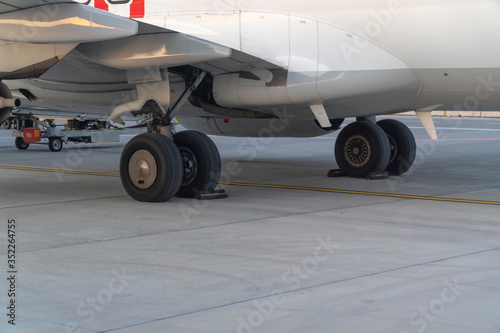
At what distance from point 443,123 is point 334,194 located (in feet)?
68.1

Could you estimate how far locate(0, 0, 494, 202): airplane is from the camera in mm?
9516

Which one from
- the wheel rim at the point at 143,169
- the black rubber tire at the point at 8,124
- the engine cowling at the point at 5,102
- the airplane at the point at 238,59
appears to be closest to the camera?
the airplane at the point at 238,59

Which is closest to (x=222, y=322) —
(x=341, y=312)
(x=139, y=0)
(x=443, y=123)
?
(x=341, y=312)

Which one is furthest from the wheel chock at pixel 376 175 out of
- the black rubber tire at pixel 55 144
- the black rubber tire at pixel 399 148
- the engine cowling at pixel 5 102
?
the black rubber tire at pixel 55 144

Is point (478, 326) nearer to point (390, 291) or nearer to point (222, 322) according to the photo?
point (390, 291)

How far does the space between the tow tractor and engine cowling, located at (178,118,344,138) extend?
6185 mm

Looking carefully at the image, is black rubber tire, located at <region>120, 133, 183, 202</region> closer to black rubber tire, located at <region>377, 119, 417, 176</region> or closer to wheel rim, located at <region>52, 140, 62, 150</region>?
black rubber tire, located at <region>377, 119, 417, 176</region>

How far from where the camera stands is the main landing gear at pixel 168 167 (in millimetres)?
10078

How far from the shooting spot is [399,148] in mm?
13367

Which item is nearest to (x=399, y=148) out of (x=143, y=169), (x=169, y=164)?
(x=169, y=164)

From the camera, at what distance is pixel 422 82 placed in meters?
10.4

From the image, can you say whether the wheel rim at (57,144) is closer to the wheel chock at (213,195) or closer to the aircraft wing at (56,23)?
the wheel chock at (213,195)

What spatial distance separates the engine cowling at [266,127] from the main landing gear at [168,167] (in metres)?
2.70

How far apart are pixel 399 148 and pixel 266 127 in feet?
7.57
